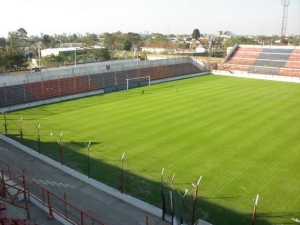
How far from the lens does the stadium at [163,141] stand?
14031 mm

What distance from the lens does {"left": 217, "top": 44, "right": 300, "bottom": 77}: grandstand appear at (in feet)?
189

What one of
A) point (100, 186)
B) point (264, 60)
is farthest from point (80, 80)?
point (264, 60)

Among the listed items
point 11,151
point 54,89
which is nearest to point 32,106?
point 54,89

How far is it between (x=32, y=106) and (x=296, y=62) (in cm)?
4983

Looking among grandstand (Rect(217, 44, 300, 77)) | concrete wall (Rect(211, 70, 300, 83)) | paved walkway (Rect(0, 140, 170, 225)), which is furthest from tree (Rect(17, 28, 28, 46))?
paved walkway (Rect(0, 140, 170, 225))

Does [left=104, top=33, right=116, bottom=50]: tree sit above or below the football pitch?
above

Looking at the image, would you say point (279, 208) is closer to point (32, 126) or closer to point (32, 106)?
point (32, 126)

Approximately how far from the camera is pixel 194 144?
21422 millimetres

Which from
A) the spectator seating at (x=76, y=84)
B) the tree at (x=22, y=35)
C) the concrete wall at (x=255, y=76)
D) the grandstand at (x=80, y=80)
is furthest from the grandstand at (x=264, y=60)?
the tree at (x=22, y=35)

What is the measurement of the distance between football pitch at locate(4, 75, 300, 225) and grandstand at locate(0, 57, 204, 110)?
3.87 m

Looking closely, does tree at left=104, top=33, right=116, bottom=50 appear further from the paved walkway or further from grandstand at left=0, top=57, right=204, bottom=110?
the paved walkway

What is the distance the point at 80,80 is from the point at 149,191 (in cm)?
3136

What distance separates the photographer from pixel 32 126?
2675 centimetres

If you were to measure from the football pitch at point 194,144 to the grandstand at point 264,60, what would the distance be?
68.8 ft
